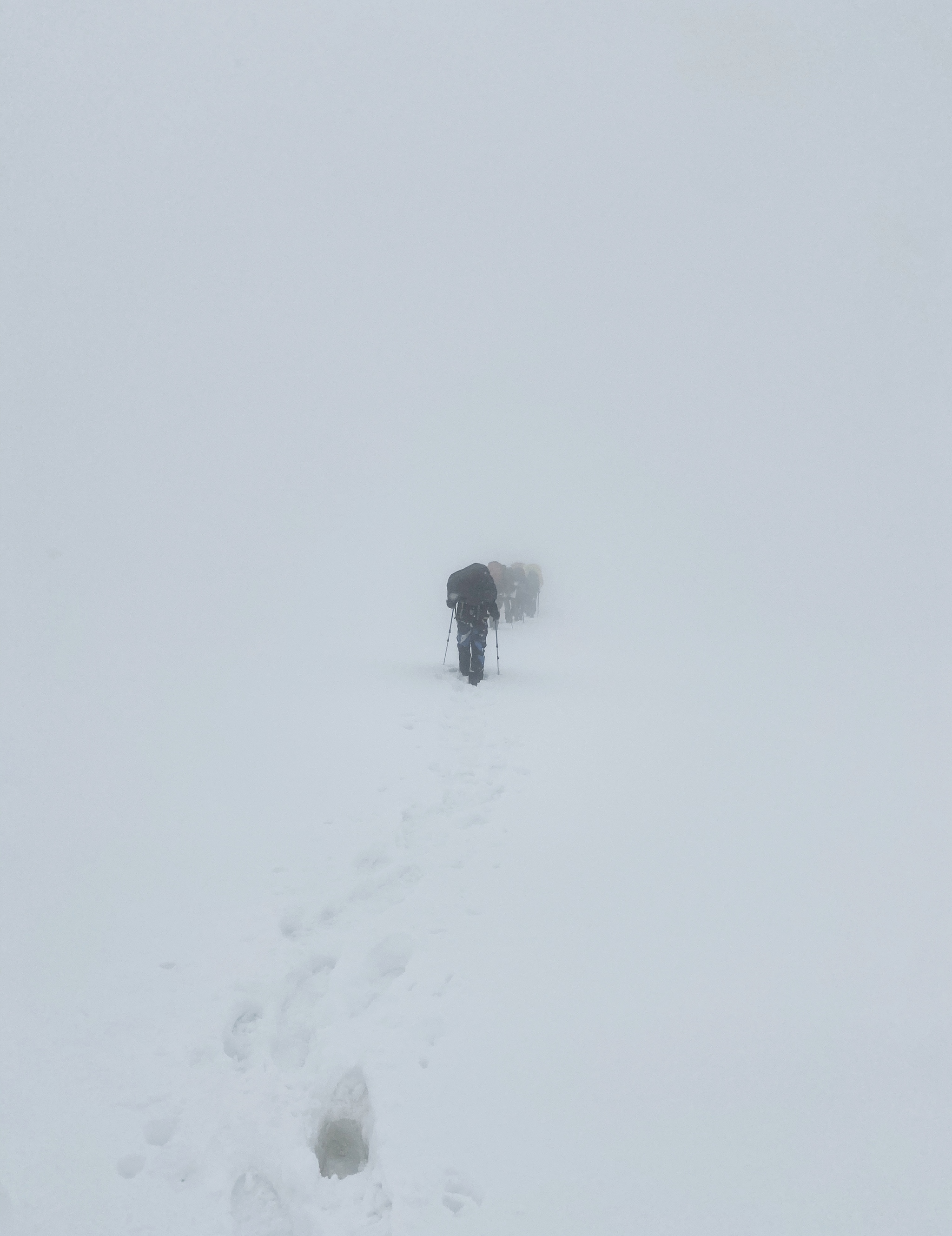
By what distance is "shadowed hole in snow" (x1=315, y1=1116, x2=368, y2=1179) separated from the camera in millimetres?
2812

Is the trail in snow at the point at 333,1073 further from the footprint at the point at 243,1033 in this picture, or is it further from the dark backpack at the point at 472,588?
the dark backpack at the point at 472,588

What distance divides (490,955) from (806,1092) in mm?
1634

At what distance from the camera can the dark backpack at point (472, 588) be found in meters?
10.2

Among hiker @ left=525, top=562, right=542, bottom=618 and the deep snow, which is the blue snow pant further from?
hiker @ left=525, top=562, right=542, bottom=618

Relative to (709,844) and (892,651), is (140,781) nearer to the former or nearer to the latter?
(709,844)

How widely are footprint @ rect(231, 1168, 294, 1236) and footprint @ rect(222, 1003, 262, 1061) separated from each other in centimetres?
56

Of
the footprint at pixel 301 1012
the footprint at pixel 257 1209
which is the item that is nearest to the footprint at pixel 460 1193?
the footprint at pixel 257 1209

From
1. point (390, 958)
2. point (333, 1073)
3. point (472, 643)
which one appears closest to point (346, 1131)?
point (333, 1073)

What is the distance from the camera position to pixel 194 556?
32.4 metres

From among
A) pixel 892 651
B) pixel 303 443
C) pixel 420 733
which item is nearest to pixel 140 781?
pixel 420 733

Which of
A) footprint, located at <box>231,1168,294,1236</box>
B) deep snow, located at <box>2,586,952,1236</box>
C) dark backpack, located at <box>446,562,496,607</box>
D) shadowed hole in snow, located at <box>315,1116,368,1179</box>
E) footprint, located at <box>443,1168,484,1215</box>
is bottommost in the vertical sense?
shadowed hole in snow, located at <box>315,1116,368,1179</box>

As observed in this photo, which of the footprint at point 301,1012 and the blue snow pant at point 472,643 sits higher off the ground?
the blue snow pant at point 472,643

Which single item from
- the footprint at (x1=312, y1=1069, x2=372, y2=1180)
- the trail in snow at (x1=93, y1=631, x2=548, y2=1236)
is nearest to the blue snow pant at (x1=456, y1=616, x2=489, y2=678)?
the trail in snow at (x1=93, y1=631, x2=548, y2=1236)

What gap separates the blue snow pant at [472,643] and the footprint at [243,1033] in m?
7.06
